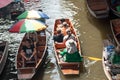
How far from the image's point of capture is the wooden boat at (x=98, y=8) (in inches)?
736

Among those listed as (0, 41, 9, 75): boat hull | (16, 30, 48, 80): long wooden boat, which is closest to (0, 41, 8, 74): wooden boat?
(0, 41, 9, 75): boat hull

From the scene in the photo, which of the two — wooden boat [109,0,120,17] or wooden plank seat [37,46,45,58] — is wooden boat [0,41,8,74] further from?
wooden boat [109,0,120,17]

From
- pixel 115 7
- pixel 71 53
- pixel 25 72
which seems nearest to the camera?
pixel 25 72

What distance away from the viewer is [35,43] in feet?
48.2

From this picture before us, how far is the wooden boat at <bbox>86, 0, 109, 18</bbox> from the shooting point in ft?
61.4

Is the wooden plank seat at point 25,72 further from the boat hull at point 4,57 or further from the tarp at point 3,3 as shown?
the tarp at point 3,3

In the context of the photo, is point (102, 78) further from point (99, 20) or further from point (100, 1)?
point (100, 1)

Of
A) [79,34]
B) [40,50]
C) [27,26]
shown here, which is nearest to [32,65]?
[40,50]

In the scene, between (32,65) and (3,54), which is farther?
(3,54)

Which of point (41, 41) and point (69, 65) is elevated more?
point (41, 41)

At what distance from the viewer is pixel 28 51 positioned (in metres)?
14.1

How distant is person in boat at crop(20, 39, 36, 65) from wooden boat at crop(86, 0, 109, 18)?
5827mm

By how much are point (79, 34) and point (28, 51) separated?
453 centimetres

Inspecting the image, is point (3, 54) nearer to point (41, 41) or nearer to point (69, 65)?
point (41, 41)
